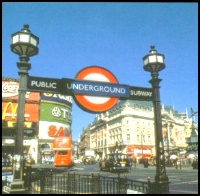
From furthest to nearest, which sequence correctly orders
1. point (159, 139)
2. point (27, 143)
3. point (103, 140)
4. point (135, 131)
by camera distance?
point (103, 140) → point (135, 131) → point (27, 143) → point (159, 139)

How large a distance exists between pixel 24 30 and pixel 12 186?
3969 millimetres

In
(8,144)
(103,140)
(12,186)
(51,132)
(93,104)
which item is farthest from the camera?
(103,140)

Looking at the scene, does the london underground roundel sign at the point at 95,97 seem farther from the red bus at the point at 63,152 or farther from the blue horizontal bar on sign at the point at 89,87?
the red bus at the point at 63,152

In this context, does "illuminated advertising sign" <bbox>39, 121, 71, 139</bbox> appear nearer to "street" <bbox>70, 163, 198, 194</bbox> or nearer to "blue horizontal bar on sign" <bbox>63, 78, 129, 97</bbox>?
"street" <bbox>70, 163, 198, 194</bbox>

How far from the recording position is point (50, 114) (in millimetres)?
60312

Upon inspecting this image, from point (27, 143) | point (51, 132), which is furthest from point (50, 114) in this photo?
point (27, 143)

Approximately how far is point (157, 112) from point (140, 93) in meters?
0.78

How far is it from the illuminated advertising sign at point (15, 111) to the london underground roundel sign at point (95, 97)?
45.5m

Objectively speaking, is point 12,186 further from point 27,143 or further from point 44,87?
point 27,143

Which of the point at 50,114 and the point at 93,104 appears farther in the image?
the point at 50,114

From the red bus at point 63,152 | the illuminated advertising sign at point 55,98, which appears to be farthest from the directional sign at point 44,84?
the illuminated advertising sign at point 55,98

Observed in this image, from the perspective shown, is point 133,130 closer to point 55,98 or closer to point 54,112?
point 54,112

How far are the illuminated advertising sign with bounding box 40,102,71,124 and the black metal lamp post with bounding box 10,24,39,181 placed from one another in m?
52.3

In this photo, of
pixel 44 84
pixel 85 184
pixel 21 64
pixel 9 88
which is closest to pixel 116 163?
pixel 85 184
